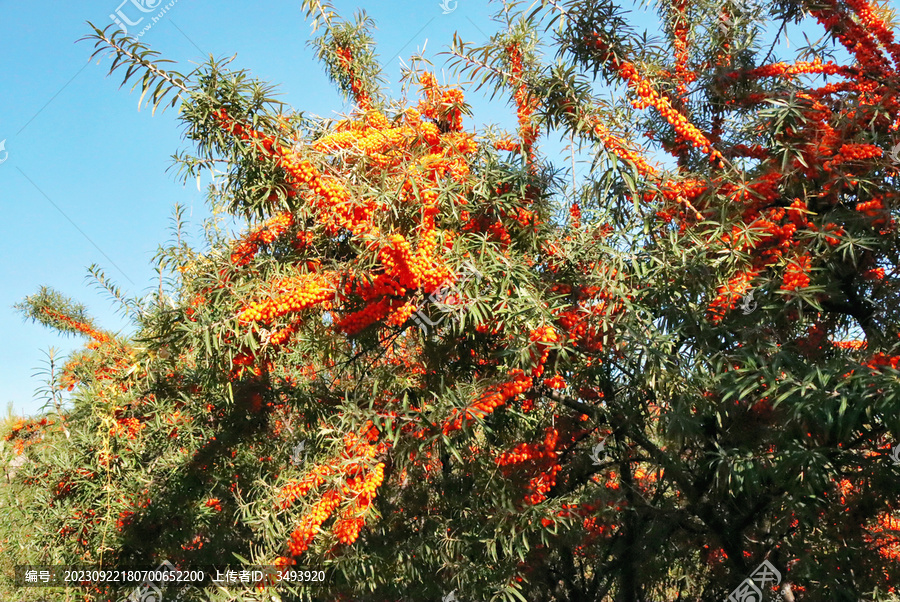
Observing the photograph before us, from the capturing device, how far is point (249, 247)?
9.98 feet

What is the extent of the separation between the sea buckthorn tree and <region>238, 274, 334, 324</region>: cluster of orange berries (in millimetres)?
12

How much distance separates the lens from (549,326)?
8.13ft

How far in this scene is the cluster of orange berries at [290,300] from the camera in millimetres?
2350

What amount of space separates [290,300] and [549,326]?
103 centimetres

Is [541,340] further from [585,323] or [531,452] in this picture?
[531,452]

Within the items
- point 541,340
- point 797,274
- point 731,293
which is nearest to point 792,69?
point 797,274

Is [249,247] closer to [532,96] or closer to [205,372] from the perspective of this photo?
[205,372]

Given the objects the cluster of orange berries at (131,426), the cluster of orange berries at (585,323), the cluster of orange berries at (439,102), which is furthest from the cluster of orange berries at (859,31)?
the cluster of orange berries at (131,426)

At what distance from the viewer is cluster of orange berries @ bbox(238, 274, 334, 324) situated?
7.71ft

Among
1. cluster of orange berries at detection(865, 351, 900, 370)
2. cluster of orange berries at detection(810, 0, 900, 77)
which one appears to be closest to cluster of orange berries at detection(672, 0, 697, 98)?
cluster of orange berries at detection(810, 0, 900, 77)

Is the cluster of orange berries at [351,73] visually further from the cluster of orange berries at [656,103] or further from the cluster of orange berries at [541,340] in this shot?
the cluster of orange berries at [541,340]

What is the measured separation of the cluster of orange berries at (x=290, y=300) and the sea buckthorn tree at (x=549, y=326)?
0.01 m

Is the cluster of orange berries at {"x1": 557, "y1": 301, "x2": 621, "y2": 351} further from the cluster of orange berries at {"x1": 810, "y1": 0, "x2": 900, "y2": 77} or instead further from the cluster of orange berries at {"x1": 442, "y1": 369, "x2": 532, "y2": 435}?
the cluster of orange berries at {"x1": 810, "y1": 0, "x2": 900, "y2": 77}

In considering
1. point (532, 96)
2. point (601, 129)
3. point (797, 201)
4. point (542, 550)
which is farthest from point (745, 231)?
point (542, 550)
